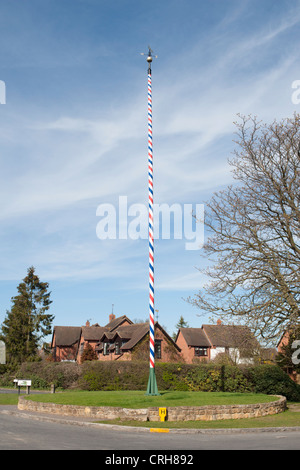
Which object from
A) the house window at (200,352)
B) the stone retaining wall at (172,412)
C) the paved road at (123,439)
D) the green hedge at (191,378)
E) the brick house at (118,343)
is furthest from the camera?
the house window at (200,352)

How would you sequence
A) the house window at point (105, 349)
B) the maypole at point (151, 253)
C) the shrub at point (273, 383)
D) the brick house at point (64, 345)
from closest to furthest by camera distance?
the maypole at point (151, 253) < the shrub at point (273, 383) < the house window at point (105, 349) < the brick house at point (64, 345)

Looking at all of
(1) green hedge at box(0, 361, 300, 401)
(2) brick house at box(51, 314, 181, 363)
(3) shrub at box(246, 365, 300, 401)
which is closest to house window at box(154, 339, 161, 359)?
(2) brick house at box(51, 314, 181, 363)

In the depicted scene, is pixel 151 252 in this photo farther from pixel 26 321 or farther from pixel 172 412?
pixel 26 321

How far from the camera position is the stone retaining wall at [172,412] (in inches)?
577

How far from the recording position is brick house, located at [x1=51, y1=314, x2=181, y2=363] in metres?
47.6

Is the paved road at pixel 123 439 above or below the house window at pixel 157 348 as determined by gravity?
above

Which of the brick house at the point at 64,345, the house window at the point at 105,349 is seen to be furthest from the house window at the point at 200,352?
the brick house at the point at 64,345

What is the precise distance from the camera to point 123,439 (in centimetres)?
1101

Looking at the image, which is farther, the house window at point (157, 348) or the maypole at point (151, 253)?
the house window at point (157, 348)

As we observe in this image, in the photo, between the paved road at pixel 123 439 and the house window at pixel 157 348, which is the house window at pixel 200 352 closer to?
the house window at pixel 157 348

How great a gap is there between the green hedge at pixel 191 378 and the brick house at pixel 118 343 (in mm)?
12966

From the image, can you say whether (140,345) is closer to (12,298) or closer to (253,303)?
(12,298)

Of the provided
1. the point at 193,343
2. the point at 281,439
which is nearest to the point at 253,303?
the point at 281,439

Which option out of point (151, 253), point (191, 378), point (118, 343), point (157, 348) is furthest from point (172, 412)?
point (118, 343)
